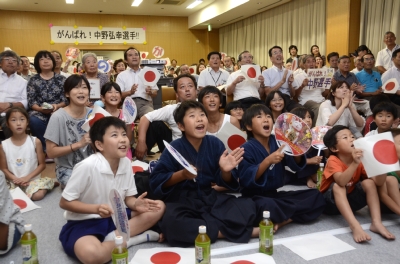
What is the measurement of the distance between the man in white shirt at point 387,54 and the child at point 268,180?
4.28m

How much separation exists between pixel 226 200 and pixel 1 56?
3242mm

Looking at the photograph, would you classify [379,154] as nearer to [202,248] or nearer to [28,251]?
[202,248]

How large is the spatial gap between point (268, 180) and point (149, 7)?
1007 cm

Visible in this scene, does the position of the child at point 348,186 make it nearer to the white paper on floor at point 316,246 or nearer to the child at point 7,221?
the white paper on floor at point 316,246

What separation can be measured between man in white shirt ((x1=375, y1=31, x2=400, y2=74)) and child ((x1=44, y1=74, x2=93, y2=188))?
4967 mm

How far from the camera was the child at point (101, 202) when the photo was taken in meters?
1.70

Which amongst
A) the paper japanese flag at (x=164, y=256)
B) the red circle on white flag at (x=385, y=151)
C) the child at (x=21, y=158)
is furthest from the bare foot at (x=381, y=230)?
the child at (x=21, y=158)

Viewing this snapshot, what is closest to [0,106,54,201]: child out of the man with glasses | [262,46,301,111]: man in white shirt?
[262,46,301,111]: man in white shirt

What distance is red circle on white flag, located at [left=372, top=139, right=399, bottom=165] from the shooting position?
190 cm

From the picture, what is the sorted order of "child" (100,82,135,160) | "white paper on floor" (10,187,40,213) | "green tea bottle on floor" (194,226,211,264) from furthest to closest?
"child" (100,82,135,160) → "white paper on floor" (10,187,40,213) → "green tea bottle on floor" (194,226,211,264)

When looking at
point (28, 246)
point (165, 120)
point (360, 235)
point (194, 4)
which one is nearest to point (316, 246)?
point (360, 235)

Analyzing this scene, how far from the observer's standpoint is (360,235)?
6.28 ft

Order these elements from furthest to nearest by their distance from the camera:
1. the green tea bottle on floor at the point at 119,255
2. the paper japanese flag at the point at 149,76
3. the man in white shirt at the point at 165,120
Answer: the paper japanese flag at the point at 149,76 < the man in white shirt at the point at 165,120 < the green tea bottle on floor at the point at 119,255

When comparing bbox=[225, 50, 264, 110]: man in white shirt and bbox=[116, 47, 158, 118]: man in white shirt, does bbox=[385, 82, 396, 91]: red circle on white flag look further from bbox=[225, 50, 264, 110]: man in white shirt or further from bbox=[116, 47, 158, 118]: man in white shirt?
bbox=[116, 47, 158, 118]: man in white shirt
